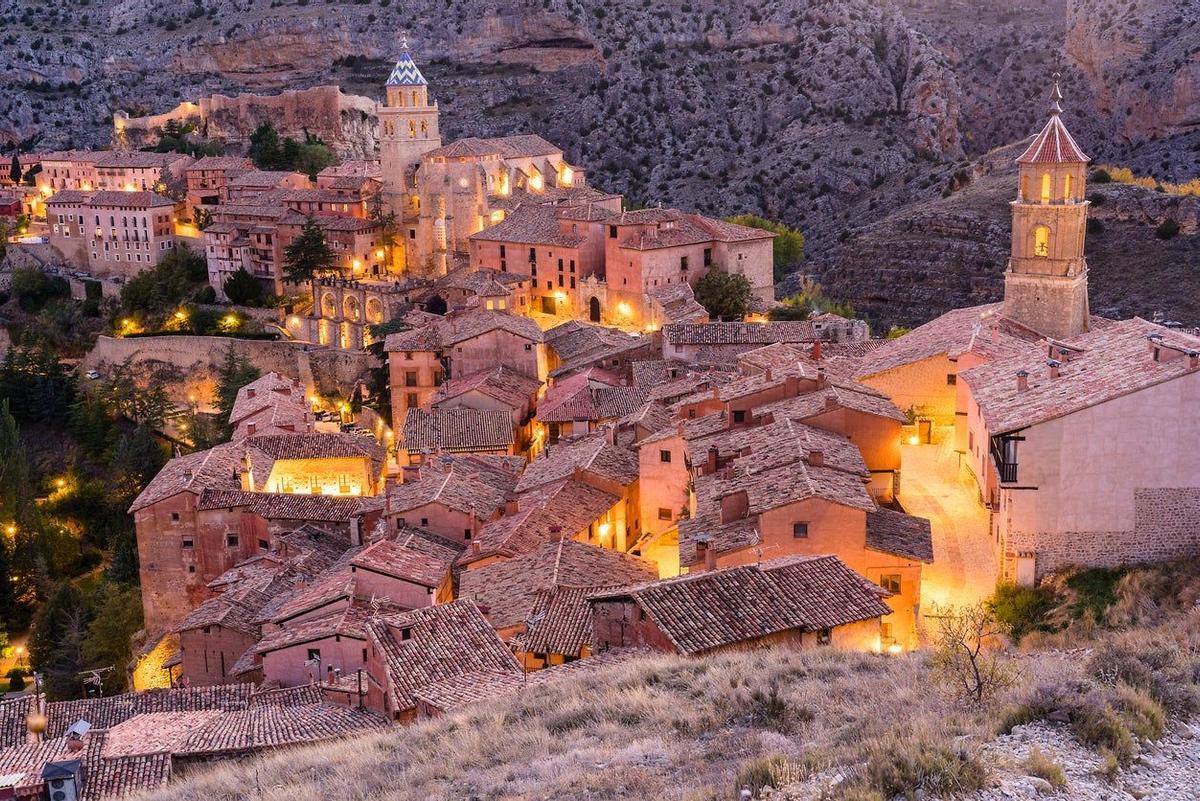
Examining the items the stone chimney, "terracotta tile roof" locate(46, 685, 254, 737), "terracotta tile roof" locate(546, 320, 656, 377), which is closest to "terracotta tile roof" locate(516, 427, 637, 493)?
the stone chimney

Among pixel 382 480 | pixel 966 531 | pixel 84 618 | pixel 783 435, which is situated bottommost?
pixel 84 618

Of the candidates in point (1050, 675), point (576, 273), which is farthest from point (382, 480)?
point (1050, 675)

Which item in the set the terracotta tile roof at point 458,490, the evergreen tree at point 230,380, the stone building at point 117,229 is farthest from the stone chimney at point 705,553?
the stone building at point 117,229

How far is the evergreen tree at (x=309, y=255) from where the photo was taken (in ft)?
157

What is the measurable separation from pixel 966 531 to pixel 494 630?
24.5 feet

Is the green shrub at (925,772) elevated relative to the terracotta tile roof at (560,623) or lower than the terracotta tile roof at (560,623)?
elevated

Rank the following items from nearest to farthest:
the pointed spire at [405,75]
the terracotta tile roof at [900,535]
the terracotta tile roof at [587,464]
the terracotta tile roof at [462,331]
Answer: the terracotta tile roof at [900,535], the terracotta tile roof at [587,464], the terracotta tile roof at [462,331], the pointed spire at [405,75]

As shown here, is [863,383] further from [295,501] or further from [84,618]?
[84,618]

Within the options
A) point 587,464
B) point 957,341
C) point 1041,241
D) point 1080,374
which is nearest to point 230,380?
point 587,464

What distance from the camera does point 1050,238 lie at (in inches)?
999

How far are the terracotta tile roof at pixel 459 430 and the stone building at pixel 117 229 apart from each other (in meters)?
29.9

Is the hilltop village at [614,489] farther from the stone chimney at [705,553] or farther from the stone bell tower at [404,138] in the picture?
the stone bell tower at [404,138]

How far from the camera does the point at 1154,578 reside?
614 inches

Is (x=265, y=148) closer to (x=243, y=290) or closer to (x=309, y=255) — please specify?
(x=243, y=290)
